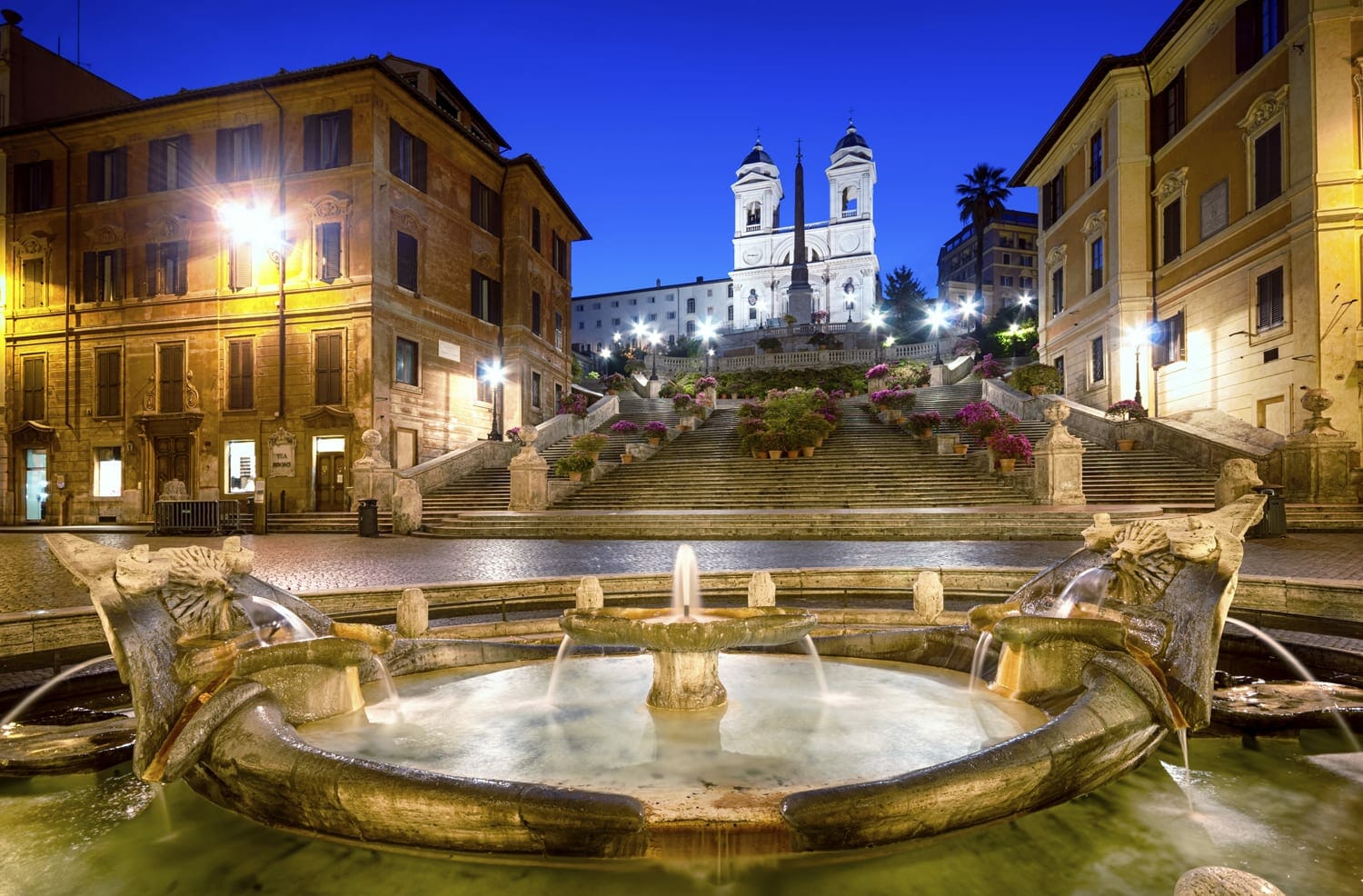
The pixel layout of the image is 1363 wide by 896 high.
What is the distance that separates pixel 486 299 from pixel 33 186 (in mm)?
17411

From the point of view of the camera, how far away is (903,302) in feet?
221

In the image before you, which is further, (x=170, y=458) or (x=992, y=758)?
(x=170, y=458)

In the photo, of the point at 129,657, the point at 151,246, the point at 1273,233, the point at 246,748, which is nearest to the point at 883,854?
the point at 246,748

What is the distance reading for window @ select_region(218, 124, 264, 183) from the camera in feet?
85.1

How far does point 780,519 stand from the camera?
15.5m

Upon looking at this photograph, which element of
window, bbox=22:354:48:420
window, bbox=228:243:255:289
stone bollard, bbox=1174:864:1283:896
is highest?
window, bbox=228:243:255:289

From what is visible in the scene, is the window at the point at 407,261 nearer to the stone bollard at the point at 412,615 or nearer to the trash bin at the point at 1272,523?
the stone bollard at the point at 412,615

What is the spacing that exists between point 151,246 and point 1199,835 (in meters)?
33.1

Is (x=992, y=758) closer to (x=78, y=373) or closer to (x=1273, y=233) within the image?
(x=1273, y=233)

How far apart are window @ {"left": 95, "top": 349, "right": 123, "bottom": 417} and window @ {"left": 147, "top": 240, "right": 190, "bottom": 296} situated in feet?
9.24

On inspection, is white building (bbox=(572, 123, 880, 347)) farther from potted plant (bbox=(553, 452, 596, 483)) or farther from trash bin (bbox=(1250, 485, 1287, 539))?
trash bin (bbox=(1250, 485, 1287, 539))

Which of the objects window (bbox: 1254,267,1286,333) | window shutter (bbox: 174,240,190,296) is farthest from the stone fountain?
window shutter (bbox: 174,240,190,296)

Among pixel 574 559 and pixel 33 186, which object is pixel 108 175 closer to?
pixel 33 186

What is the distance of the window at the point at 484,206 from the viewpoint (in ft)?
100
